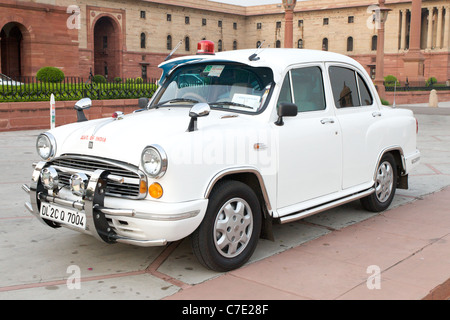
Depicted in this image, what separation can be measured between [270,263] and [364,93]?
108 inches

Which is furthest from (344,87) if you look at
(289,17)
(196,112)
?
(289,17)

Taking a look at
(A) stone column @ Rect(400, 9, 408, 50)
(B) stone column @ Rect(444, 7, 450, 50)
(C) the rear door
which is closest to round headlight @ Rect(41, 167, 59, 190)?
(C) the rear door

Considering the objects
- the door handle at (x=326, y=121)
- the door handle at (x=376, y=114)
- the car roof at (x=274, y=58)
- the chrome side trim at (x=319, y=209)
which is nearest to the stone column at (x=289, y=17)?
the door handle at (x=376, y=114)

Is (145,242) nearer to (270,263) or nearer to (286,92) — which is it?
(270,263)

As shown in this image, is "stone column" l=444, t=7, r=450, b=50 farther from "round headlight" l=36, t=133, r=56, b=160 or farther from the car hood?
"round headlight" l=36, t=133, r=56, b=160

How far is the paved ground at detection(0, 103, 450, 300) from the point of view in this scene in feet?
13.2

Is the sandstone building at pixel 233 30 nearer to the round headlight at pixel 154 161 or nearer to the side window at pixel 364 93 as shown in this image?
the side window at pixel 364 93

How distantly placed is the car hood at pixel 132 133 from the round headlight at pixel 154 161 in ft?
0.27

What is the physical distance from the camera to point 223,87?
5172 mm

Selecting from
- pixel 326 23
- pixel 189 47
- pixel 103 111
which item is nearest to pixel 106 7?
pixel 189 47

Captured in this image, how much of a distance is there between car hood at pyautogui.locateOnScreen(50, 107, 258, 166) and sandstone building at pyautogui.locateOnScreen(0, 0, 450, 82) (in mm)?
50120

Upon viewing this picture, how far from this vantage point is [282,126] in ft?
16.1

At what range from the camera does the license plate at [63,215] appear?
13.9 ft

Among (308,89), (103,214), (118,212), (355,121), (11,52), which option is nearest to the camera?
(118,212)
